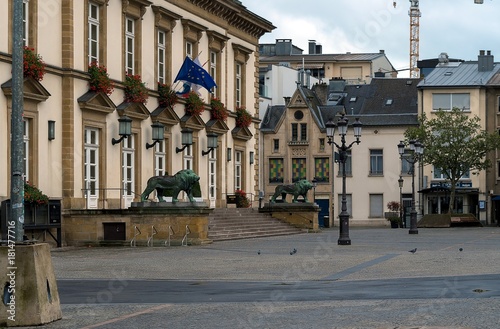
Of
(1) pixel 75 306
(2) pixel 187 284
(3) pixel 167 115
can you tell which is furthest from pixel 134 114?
(1) pixel 75 306

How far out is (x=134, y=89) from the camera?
1693 inches

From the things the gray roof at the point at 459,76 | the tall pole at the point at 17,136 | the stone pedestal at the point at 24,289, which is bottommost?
the stone pedestal at the point at 24,289

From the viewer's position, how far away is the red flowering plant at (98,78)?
129ft

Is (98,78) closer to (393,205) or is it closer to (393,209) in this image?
(393,205)

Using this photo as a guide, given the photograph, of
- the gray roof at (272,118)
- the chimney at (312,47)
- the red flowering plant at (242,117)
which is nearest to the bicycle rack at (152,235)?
the red flowering plant at (242,117)

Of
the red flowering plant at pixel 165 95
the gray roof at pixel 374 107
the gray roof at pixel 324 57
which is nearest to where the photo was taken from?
the red flowering plant at pixel 165 95

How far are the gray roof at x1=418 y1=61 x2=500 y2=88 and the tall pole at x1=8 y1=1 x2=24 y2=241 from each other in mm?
76443

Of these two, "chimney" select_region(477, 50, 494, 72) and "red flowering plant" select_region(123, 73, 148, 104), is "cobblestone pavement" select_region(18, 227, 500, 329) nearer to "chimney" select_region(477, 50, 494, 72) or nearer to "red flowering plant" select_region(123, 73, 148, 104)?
"red flowering plant" select_region(123, 73, 148, 104)

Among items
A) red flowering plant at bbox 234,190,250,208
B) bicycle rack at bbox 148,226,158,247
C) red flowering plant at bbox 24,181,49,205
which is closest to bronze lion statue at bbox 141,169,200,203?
bicycle rack at bbox 148,226,158,247

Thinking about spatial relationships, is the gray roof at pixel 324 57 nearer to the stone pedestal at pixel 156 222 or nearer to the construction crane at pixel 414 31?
the construction crane at pixel 414 31

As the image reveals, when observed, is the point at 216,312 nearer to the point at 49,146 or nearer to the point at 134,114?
the point at 49,146

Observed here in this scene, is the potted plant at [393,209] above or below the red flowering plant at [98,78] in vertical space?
below

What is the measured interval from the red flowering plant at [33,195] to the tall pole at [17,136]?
20.0m

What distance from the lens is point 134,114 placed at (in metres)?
43.6
